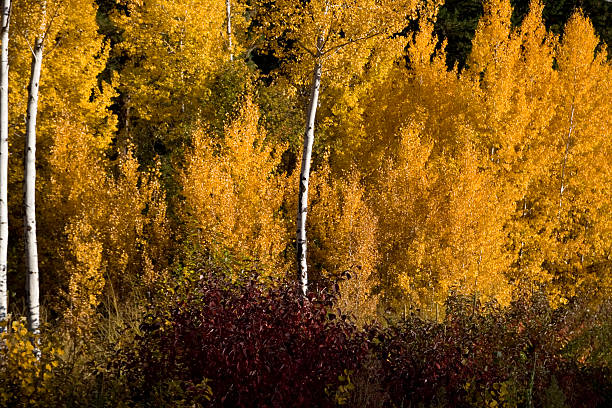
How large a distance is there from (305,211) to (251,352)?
623 centimetres

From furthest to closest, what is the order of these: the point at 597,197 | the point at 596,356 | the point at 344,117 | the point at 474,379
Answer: the point at 344,117 → the point at 597,197 → the point at 596,356 → the point at 474,379

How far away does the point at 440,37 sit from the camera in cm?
3047

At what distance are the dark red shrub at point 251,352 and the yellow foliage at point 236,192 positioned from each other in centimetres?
616

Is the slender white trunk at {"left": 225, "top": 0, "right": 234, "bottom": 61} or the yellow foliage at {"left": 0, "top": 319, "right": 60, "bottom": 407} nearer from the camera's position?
the yellow foliage at {"left": 0, "top": 319, "right": 60, "bottom": 407}

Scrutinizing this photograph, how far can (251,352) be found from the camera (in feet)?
16.5

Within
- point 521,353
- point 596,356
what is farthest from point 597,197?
point 521,353

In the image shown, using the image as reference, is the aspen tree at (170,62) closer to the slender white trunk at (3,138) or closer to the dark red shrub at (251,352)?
the slender white trunk at (3,138)

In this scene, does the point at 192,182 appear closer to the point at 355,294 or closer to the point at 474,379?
the point at 355,294

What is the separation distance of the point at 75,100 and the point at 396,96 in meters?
11.5

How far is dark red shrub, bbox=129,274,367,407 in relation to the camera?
16.3 ft

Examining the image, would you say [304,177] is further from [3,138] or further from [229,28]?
[229,28]

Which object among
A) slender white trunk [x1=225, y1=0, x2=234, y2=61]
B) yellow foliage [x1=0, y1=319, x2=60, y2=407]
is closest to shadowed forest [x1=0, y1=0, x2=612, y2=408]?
yellow foliage [x1=0, y1=319, x2=60, y2=407]

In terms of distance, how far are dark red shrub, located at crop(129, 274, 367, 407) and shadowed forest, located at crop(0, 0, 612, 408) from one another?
3 cm

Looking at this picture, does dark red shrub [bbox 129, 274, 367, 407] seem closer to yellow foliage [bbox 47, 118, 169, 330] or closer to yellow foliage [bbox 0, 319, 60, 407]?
yellow foliage [bbox 0, 319, 60, 407]
